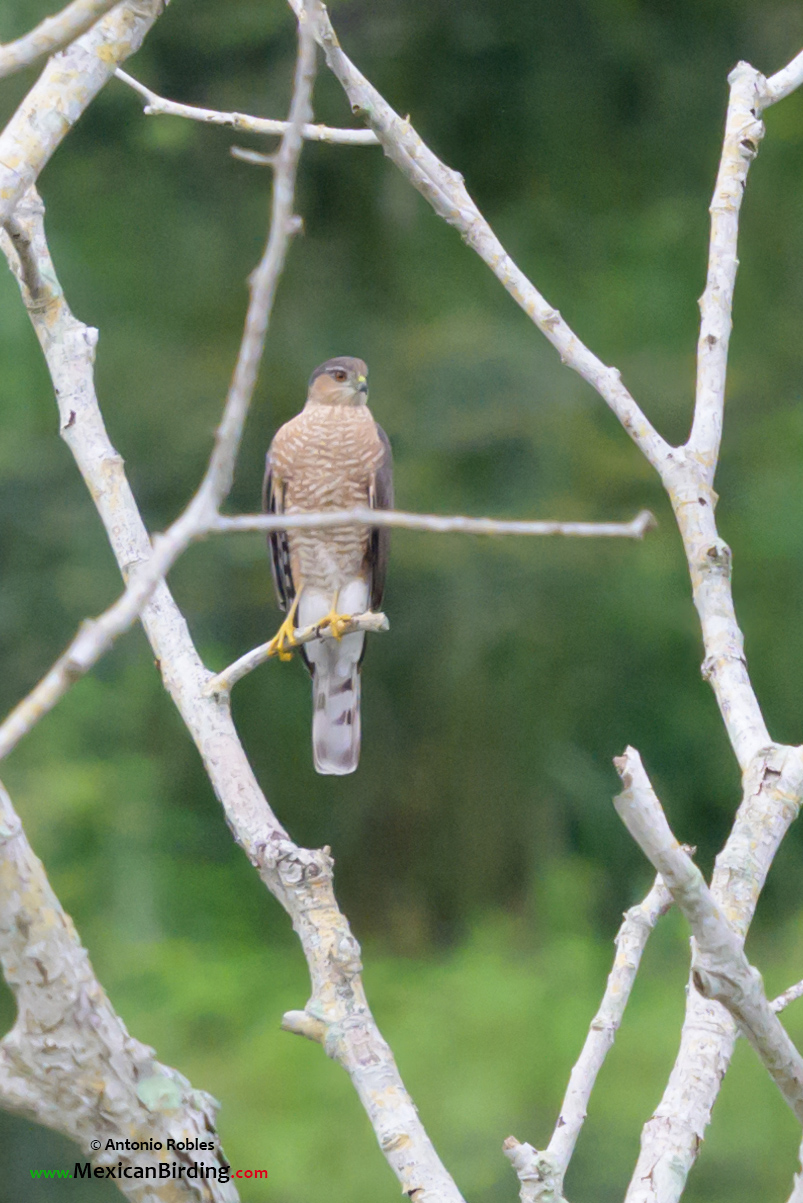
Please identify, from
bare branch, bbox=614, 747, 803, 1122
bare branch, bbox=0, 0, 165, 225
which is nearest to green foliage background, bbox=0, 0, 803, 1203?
bare branch, bbox=0, 0, 165, 225

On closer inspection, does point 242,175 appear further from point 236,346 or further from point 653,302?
point 653,302

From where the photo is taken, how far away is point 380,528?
2.57 metres

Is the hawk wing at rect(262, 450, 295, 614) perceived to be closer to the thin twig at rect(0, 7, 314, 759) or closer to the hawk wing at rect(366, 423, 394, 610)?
the hawk wing at rect(366, 423, 394, 610)

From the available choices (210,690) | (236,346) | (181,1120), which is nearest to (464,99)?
(236,346)

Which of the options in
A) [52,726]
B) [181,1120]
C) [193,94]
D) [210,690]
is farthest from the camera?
[193,94]

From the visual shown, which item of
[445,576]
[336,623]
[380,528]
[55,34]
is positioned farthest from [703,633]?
[445,576]

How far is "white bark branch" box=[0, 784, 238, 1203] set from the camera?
1052 mm

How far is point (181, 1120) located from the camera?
1.14 metres

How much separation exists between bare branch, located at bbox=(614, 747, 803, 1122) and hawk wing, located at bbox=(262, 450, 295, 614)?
64.6 inches

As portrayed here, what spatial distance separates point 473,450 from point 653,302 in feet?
2.52

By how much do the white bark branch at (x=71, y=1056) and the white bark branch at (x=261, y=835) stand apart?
0.55ft

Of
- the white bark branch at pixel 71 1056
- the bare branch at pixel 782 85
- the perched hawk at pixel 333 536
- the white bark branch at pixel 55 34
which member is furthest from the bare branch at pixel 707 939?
the perched hawk at pixel 333 536

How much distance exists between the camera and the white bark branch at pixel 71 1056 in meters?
1.05

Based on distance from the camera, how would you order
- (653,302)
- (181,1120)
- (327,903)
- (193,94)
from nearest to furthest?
(181,1120), (327,903), (193,94), (653,302)
